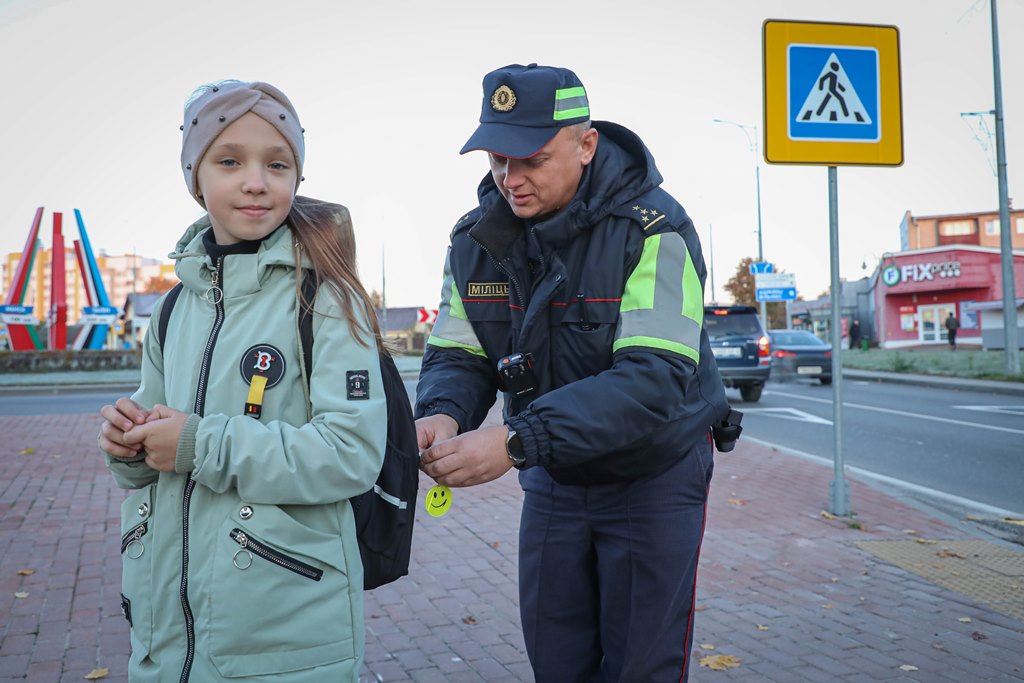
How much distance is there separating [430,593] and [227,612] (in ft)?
9.86

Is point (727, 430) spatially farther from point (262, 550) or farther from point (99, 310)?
point (99, 310)

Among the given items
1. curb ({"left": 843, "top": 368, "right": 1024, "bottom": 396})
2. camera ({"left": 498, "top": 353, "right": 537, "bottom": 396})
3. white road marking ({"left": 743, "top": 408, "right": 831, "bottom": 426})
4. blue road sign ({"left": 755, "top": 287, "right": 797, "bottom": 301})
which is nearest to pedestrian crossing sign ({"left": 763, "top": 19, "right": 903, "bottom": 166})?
camera ({"left": 498, "top": 353, "right": 537, "bottom": 396})

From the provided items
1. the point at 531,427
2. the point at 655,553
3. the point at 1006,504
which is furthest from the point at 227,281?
the point at 1006,504

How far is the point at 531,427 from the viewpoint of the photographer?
6.44 feet

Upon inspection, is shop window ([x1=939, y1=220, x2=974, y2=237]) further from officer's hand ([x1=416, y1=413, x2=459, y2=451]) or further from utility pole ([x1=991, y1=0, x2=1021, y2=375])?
officer's hand ([x1=416, y1=413, x2=459, y2=451])

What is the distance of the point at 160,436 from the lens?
1632 millimetres

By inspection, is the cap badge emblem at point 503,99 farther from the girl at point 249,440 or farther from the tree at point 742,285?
the tree at point 742,285

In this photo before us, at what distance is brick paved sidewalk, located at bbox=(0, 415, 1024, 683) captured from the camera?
3.59m

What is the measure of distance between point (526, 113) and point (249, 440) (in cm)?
104

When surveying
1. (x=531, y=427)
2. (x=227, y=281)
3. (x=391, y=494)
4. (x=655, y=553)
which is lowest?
A: (x=655, y=553)

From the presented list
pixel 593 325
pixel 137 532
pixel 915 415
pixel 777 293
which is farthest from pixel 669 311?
pixel 777 293

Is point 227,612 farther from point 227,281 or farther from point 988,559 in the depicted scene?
point 988,559

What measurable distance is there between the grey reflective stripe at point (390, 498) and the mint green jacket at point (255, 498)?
0.09 m

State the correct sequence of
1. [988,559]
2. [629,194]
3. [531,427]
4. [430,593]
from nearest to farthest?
[531,427] → [629,194] → [430,593] → [988,559]
